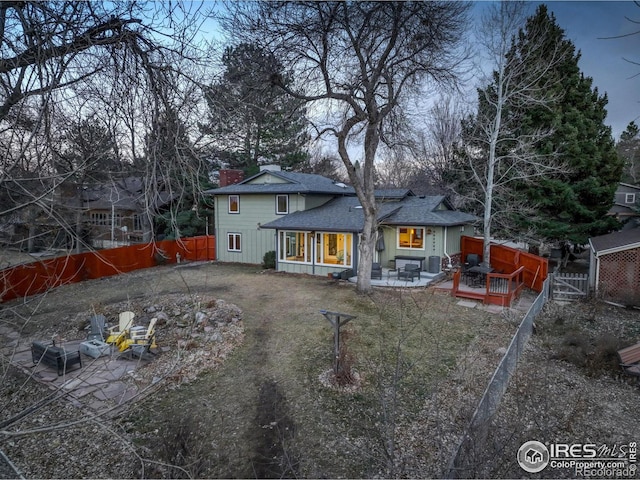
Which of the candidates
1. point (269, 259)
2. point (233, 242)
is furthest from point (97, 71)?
point (233, 242)

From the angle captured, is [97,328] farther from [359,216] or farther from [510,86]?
[510,86]

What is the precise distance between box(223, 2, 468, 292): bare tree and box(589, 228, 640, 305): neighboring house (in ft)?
28.3

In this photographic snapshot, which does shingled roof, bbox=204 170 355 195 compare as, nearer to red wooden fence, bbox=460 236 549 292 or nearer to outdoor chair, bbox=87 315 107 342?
red wooden fence, bbox=460 236 549 292

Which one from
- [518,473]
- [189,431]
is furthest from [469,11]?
[189,431]

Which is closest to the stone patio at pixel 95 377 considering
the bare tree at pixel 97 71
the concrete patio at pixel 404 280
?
the bare tree at pixel 97 71

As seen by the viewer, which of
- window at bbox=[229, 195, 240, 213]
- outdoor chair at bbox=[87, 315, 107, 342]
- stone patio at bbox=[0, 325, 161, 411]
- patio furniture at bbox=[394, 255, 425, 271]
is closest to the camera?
stone patio at bbox=[0, 325, 161, 411]

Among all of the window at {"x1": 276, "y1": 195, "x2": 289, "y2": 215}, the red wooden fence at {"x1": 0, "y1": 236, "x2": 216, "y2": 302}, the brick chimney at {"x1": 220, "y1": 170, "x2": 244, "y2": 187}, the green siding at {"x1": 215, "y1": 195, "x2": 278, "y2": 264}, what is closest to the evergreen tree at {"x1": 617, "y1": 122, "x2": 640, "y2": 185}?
the window at {"x1": 276, "y1": 195, "x2": 289, "y2": 215}

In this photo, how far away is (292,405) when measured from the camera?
22.5 ft

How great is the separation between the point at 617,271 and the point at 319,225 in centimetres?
1195

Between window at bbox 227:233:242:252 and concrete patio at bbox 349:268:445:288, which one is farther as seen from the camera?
window at bbox 227:233:242:252

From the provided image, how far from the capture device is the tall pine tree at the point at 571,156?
18.7 metres

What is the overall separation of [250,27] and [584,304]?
14567 mm

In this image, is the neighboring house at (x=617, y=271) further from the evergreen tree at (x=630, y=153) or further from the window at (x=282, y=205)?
the evergreen tree at (x=630, y=153)

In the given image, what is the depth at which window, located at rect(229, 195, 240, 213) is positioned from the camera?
22.3 metres
